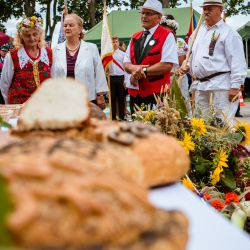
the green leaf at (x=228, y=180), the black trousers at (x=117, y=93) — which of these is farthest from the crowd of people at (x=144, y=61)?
the black trousers at (x=117, y=93)

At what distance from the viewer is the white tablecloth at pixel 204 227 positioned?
3.26ft

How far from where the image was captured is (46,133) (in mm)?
1140

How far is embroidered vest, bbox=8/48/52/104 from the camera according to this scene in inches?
201

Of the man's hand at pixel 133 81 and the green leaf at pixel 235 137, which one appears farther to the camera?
the man's hand at pixel 133 81

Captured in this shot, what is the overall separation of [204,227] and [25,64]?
432 cm

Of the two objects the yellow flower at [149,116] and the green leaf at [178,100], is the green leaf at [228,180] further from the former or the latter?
the yellow flower at [149,116]

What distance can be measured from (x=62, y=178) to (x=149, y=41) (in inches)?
201

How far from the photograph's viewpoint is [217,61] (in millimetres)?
5465

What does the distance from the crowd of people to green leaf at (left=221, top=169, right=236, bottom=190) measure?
147 cm

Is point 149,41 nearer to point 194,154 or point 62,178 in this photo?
point 194,154

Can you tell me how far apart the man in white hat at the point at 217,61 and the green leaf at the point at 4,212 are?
4.79m

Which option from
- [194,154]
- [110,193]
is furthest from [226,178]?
[110,193]

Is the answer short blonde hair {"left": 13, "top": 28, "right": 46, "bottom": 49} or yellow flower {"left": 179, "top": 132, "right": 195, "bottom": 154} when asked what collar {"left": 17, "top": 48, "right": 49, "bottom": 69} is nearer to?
short blonde hair {"left": 13, "top": 28, "right": 46, "bottom": 49}

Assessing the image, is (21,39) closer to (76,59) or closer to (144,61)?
(76,59)
